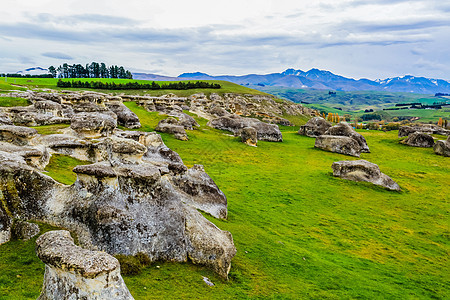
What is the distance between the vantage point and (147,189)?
1341 centimetres

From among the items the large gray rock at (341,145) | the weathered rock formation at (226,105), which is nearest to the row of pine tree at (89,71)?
the weathered rock formation at (226,105)

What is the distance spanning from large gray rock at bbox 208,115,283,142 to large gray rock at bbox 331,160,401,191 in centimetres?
2295

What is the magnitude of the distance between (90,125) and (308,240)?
65.7 ft

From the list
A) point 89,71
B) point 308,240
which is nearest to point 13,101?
point 308,240

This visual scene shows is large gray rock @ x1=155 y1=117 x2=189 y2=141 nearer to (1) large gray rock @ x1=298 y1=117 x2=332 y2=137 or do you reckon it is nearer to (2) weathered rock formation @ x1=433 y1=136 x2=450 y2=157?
(1) large gray rock @ x1=298 y1=117 x2=332 y2=137

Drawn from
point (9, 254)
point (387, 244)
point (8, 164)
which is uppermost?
point (8, 164)

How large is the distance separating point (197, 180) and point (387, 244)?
13.2 m

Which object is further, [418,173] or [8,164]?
[418,173]

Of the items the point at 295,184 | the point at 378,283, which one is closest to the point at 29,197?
the point at 378,283

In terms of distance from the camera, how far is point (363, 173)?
36562mm

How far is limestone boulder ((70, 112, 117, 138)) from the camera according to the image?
28.5 meters

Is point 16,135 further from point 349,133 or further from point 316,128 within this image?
point 316,128

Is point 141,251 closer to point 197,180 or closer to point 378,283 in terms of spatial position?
point 197,180

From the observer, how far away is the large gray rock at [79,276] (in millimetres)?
7945
